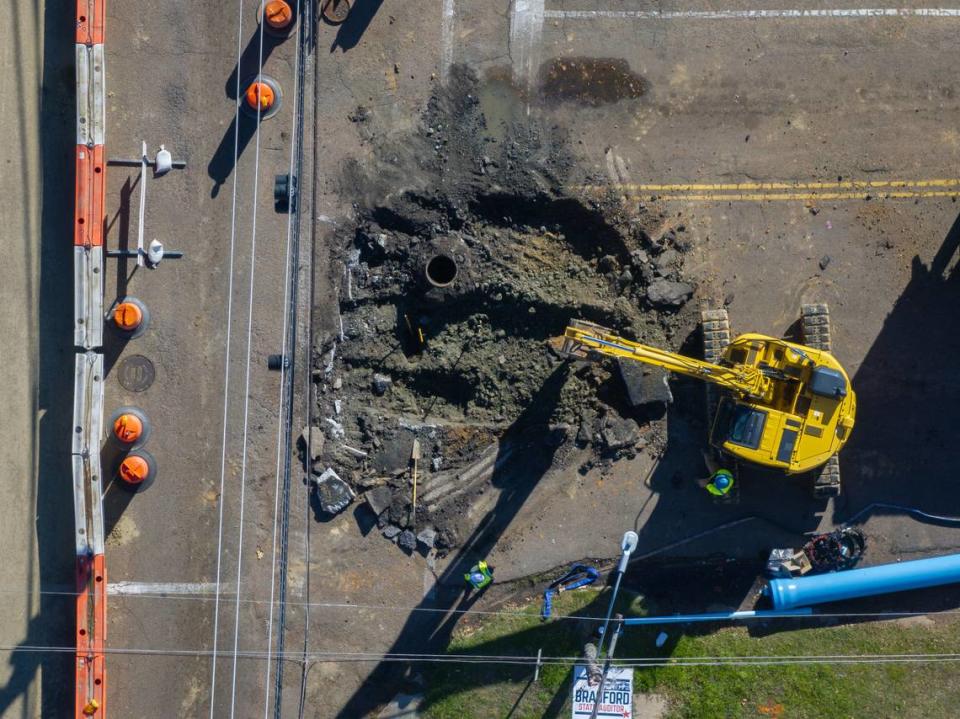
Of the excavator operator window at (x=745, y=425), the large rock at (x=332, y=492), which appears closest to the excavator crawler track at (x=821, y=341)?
the excavator operator window at (x=745, y=425)

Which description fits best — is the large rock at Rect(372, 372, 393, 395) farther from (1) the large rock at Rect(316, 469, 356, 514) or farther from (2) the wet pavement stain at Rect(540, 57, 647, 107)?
(2) the wet pavement stain at Rect(540, 57, 647, 107)

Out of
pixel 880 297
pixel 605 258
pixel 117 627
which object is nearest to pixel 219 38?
pixel 605 258

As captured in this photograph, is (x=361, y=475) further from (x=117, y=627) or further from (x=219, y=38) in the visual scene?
(x=219, y=38)

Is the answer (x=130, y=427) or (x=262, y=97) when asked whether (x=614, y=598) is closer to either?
(x=130, y=427)

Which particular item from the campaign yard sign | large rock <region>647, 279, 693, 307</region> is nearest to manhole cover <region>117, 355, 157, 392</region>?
large rock <region>647, 279, 693, 307</region>

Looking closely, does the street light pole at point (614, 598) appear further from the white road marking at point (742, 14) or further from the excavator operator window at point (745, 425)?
the white road marking at point (742, 14)
